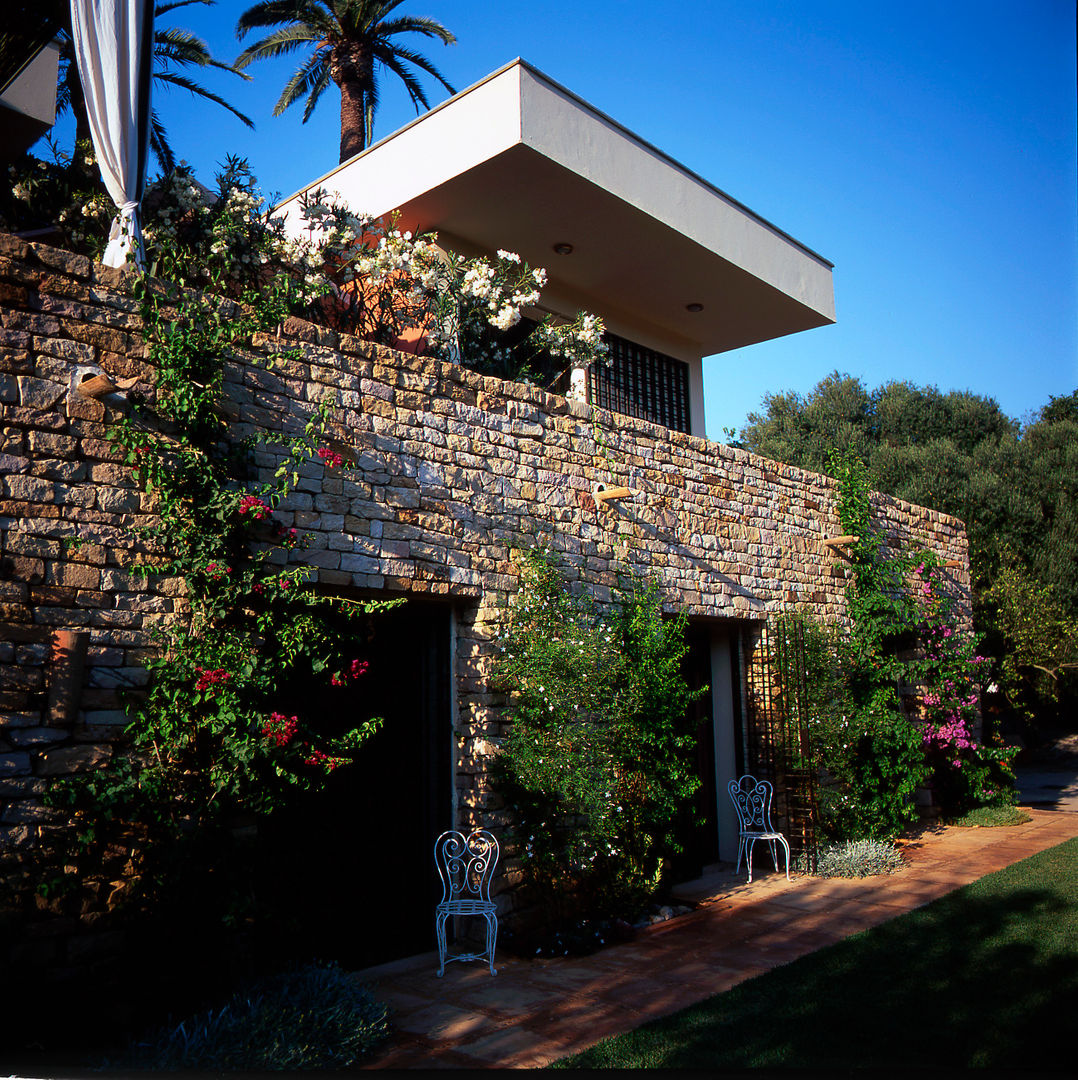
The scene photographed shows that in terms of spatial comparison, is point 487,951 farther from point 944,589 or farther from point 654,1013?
point 944,589

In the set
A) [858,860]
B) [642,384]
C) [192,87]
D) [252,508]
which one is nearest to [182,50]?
[192,87]

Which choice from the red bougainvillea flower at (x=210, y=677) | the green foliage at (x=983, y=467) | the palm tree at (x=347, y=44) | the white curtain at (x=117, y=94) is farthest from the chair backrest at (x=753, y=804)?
the palm tree at (x=347, y=44)

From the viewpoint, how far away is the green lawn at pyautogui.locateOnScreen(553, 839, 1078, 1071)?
153 inches

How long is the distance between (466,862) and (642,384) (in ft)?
22.7

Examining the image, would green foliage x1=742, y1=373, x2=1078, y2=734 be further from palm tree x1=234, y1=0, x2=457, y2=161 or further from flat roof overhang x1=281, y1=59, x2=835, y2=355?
palm tree x1=234, y1=0, x2=457, y2=161

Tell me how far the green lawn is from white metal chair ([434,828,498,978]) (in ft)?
4.21

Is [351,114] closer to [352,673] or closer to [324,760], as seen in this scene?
[352,673]

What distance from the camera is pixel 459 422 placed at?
6.13m

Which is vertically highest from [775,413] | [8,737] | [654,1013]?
[775,413]

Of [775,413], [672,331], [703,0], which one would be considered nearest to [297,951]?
[703,0]

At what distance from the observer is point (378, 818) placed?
553cm

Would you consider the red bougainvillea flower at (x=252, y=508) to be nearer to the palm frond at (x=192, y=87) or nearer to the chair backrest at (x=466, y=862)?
the chair backrest at (x=466, y=862)

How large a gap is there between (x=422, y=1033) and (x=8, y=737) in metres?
2.37

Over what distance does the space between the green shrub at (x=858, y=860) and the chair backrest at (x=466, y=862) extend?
3887 millimetres
